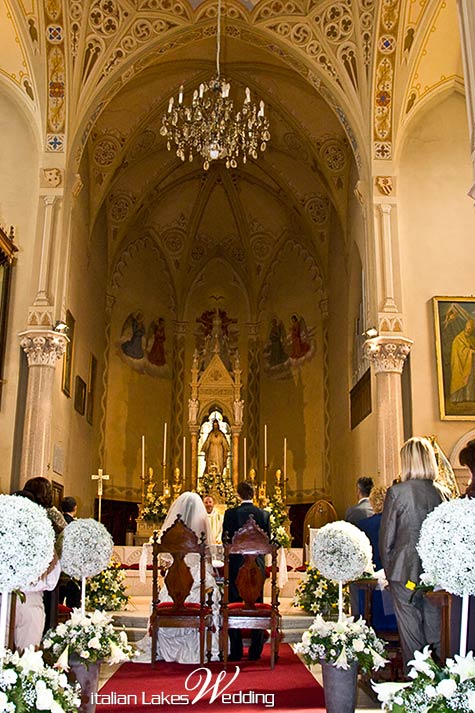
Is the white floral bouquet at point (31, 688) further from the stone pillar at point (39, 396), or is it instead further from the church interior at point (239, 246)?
the stone pillar at point (39, 396)

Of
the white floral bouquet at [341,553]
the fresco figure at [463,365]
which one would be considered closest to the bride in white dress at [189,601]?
the white floral bouquet at [341,553]

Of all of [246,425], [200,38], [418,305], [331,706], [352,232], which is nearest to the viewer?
[331,706]

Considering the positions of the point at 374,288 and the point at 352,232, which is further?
the point at 352,232

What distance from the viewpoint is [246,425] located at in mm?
20672

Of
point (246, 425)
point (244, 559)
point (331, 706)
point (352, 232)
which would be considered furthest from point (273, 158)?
point (331, 706)

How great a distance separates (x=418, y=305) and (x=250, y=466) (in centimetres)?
853

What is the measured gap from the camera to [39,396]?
12.1 metres

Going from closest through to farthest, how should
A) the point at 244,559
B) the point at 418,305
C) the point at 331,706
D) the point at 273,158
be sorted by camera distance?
the point at 331,706 → the point at 244,559 → the point at 418,305 → the point at 273,158

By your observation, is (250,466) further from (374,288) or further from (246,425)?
(374,288)

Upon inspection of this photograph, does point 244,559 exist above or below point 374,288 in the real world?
below

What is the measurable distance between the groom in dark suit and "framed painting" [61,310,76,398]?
6572mm

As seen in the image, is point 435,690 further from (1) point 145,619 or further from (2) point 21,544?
(1) point 145,619

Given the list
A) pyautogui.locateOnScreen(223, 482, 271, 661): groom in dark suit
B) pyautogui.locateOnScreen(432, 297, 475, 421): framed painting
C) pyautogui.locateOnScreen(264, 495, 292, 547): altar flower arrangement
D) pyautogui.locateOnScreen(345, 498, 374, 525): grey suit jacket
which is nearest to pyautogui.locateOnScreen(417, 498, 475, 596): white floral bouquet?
pyautogui.locateOnScreen(345, 498, 374, 525): grey suit jacket

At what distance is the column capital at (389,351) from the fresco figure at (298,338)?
7.98m
